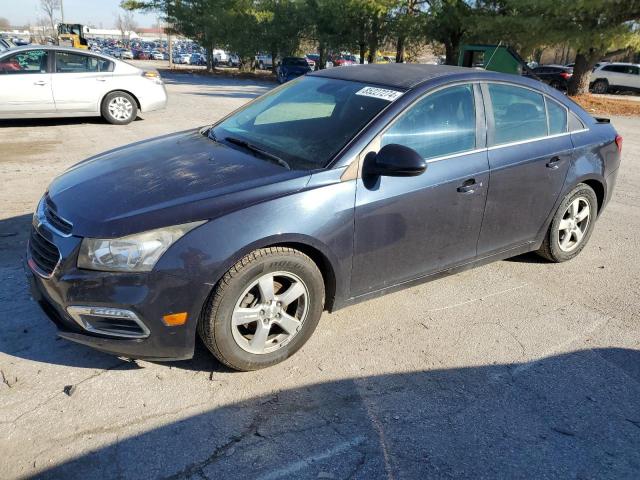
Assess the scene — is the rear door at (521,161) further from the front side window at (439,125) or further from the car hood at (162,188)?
the car hood at (162,188)

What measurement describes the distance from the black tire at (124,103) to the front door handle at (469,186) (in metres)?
9.06

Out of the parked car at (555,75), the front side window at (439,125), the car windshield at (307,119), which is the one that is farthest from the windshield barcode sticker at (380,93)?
the parked car at (555,75)

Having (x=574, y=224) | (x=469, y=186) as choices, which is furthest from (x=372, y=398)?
(x=574, y=224)

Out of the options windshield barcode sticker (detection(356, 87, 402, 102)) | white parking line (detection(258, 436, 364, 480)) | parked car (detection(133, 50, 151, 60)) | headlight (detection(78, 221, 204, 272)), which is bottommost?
white parking line (detection(258, 436, 364, 480))

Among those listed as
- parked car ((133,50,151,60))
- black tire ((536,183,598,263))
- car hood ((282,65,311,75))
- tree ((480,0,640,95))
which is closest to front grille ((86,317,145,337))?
black tire ((536,183,598,263))

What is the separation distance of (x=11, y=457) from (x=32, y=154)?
6.82 metres

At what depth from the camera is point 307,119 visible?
3721 millimetres

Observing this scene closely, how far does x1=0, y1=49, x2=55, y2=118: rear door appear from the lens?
9.47 metres

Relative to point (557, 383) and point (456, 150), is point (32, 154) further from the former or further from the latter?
point (557, 383)

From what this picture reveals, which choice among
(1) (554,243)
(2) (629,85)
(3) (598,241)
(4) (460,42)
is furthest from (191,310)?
(2) (629,85)

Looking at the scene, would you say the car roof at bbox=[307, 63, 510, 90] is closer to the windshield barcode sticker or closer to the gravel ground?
the windshield barcode sticker

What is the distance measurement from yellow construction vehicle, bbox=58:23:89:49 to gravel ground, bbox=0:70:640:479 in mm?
40588

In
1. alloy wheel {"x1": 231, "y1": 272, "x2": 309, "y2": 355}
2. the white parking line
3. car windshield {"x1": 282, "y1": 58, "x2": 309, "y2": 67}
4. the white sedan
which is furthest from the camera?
car windshield {"x1": 282, "y1": 58, "x2": 309, "y2": 67}

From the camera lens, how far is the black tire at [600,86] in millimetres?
32312
